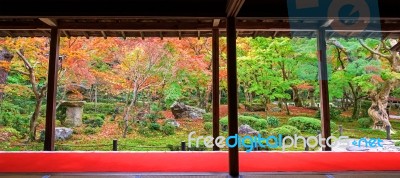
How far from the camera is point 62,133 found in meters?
7.98

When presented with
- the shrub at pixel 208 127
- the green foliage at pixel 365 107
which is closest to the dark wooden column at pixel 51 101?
the shrub at pixel 208 127

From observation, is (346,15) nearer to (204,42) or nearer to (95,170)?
(95,170)

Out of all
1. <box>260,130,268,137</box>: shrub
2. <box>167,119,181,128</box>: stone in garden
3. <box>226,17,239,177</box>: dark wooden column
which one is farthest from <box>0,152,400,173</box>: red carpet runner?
<box>167,119,181,128</box>: stone in garden

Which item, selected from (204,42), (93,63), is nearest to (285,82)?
(204,42)

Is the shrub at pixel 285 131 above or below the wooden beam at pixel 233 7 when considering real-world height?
below

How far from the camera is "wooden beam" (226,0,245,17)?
2402mm

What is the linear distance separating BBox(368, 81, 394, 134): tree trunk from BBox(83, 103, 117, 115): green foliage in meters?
8.15

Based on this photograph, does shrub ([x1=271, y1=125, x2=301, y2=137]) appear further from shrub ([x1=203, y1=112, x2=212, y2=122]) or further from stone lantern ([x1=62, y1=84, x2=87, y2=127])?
stone lantern ([x1=62, y1=84, x2=87, y2=127])

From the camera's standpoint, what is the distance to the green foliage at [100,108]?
855 centimetres

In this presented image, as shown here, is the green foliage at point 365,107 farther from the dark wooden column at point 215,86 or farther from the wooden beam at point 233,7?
the wooden beam at point 233,7

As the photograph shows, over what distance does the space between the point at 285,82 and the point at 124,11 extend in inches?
237

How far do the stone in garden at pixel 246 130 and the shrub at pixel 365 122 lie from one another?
3.53 metres

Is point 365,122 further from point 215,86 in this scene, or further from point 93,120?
point 93,120

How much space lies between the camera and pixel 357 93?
29.9ft
